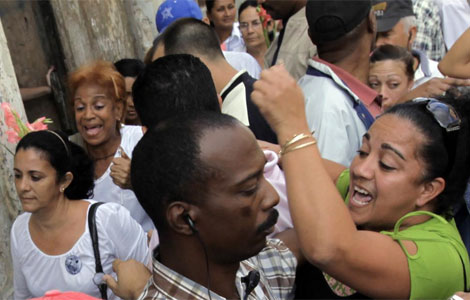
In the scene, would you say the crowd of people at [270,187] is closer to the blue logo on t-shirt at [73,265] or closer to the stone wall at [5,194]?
the blue logo on t-shirt at [73,265]

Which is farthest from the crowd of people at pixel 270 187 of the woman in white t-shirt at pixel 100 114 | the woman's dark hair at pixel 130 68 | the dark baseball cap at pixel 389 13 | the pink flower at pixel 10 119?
the woman's dark hair at pixel 130 68

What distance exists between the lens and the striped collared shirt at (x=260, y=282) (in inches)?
56.9

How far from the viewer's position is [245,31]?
641 centimetres

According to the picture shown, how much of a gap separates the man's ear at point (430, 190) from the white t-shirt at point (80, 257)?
60.8 inches

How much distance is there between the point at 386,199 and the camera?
73.7 inches

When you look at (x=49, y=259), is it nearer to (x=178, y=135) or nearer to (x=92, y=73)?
(x=92, y=73)

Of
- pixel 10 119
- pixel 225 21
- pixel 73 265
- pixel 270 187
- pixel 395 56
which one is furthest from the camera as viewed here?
pixel 225 21

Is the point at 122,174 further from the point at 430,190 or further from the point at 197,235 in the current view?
the point at 430,190

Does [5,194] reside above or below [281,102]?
below

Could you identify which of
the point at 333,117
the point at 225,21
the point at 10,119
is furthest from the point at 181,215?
the point at 225,21

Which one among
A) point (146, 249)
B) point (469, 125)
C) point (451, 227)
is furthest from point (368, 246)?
Answer: point (146, 249)

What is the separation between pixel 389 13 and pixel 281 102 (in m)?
2.82

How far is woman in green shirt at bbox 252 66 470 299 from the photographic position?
165 centimetres

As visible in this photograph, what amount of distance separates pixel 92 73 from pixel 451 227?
252 cm
